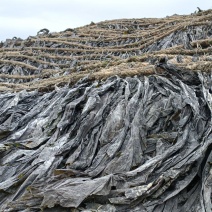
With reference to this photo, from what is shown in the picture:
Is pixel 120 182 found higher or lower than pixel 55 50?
lower

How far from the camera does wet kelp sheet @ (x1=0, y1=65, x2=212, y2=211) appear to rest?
13.9ft

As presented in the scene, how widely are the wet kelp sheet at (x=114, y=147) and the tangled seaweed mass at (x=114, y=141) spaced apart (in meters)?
0.01

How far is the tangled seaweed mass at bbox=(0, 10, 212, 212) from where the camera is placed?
4242mm

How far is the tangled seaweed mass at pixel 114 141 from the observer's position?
424 cm

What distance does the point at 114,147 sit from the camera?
5.16 m

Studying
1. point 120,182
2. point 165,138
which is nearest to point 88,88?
point 165,138

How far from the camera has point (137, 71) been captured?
755 cm

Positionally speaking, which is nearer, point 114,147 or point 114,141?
point 114,147

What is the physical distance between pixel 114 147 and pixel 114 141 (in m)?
0.16

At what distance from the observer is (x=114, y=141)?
530 cm

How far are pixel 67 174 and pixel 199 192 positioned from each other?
1727mm

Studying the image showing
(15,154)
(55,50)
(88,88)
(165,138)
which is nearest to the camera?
(165,138)

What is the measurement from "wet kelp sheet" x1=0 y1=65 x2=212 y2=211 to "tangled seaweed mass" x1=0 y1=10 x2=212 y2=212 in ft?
0.04

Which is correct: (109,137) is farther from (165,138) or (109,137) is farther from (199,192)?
(199,192)
